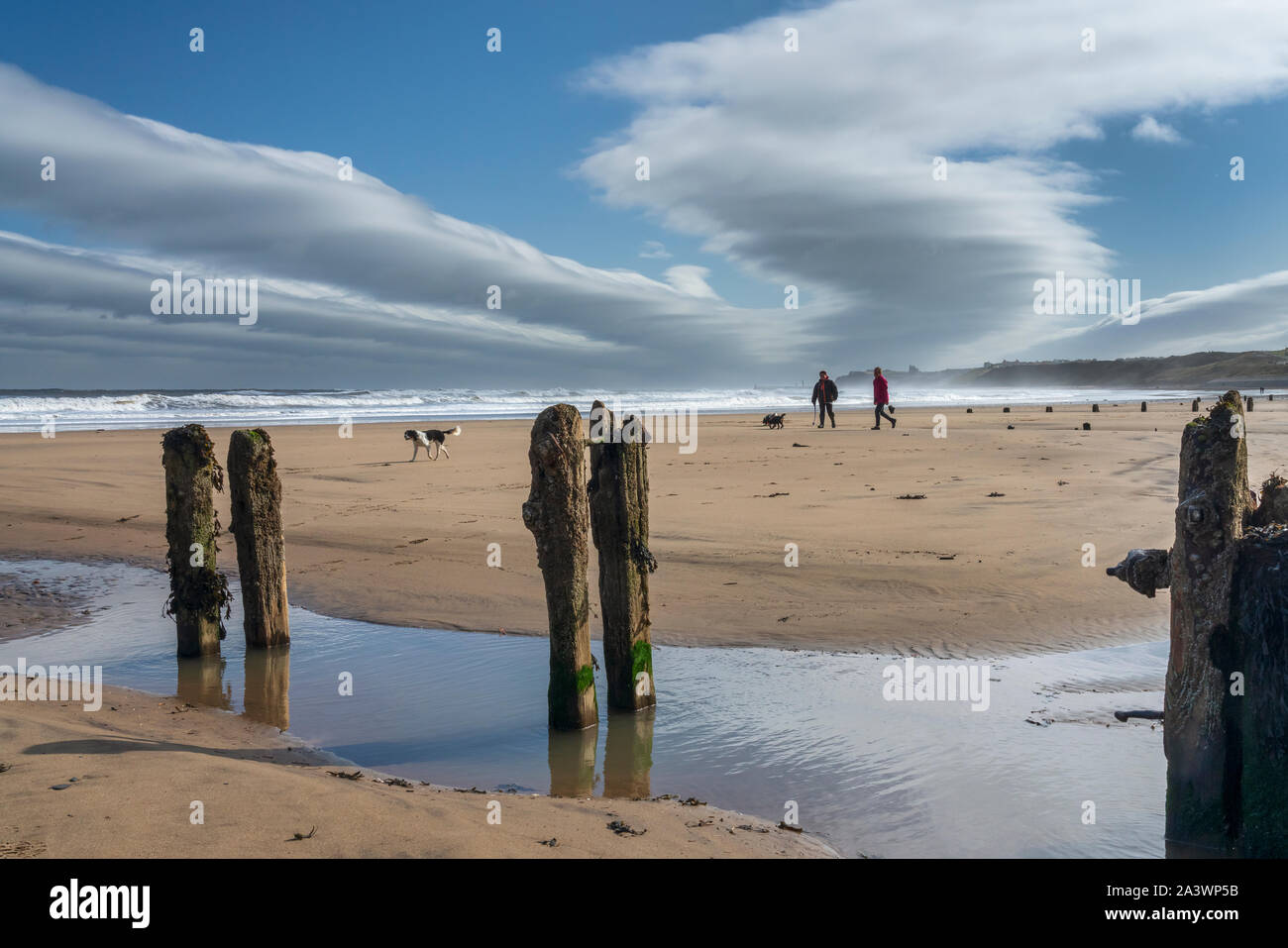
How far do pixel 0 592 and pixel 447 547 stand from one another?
17.0ft

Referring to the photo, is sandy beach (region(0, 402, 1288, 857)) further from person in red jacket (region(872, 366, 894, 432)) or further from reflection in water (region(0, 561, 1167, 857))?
person in red jacket (region(872, 366, 894, 432))

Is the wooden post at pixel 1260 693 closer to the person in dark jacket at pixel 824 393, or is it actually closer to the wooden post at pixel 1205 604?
the wooden post at pixel 1205 604

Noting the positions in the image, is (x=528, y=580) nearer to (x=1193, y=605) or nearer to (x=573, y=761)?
(x=573, y=761)

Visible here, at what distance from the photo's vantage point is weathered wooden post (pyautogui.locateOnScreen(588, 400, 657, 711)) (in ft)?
20.2

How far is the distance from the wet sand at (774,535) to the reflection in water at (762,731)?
0.72 metres

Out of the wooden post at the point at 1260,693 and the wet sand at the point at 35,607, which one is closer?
the wooden post at the point at 1260,693

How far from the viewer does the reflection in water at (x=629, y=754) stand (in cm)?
504

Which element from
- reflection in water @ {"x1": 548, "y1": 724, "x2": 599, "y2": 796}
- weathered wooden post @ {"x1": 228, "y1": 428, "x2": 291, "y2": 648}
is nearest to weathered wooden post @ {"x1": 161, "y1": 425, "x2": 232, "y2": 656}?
weathered wooden post @ {"x1": 228, "y1": 428, "x2": 291, "y2": 648}

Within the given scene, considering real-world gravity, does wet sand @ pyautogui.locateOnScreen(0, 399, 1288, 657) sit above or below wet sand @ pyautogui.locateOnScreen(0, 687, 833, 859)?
above

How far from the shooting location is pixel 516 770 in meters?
5.31

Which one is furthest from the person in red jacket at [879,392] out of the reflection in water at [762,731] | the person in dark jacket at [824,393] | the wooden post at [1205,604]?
the wooden post at [1205,604]

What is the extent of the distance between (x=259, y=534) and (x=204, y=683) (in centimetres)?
135

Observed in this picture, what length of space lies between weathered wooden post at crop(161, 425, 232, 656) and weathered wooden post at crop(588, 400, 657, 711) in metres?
3.76
